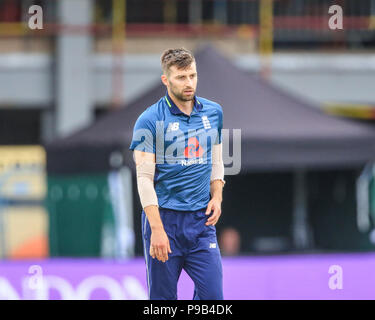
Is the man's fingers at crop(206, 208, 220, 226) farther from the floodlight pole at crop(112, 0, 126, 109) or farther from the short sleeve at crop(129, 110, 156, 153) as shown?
the floodlight pole at crop(112, 0, 126, 109)

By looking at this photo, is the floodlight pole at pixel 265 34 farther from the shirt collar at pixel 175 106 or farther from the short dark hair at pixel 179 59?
the short dark hair at pixel 179 59

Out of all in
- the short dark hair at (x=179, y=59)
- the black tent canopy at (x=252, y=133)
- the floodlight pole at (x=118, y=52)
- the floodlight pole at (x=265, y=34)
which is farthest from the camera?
the floodlight pole at (x=118, y=52)

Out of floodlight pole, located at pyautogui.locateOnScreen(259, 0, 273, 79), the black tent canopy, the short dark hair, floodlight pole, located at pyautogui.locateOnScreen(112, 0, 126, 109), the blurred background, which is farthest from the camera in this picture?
floodlight pole, located at pyautogui.locateOnScreen(112, 0, 126, 109)

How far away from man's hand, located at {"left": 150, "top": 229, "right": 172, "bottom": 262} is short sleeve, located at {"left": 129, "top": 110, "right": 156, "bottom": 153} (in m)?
0.36

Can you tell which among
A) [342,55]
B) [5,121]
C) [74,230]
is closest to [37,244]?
[74,230]

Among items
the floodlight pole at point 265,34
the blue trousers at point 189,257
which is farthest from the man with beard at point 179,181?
the floodlight pole at point 265,34

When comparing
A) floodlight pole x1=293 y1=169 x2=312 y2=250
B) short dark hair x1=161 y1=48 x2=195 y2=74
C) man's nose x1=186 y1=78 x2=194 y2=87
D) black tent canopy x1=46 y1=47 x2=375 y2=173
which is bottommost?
floodlight pole x1=293 y1=169 x2=312 y2=250

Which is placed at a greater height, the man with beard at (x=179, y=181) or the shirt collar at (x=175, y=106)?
the shirt collar at (x=175, y=106)

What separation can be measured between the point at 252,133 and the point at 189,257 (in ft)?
19.0

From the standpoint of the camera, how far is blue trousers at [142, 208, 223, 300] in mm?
4176

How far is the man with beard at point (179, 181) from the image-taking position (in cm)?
402

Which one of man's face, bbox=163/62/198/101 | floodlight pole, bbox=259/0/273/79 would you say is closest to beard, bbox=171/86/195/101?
man's face, bbox=163/62/198/101

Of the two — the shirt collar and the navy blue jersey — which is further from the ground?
the shirt collar

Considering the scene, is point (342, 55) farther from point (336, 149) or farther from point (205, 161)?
point (205, 161)
